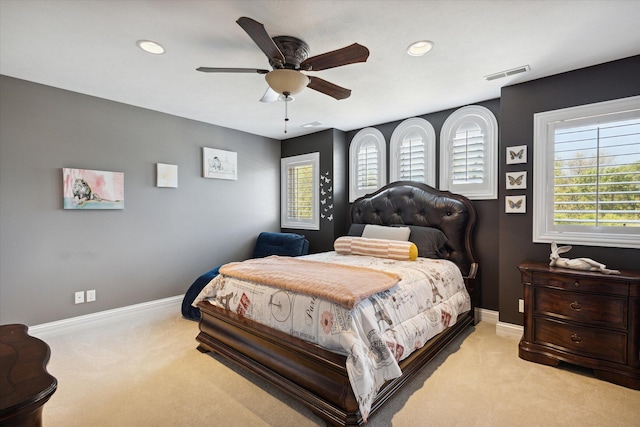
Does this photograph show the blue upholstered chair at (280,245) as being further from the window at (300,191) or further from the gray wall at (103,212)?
the window at (300,191)

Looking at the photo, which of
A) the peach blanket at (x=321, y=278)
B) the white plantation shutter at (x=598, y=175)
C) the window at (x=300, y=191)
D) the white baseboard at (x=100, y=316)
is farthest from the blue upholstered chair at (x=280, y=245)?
the white plantation shutter at (x=598, y=175)

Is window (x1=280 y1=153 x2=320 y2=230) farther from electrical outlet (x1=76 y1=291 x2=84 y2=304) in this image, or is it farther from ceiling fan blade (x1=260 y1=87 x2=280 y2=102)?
electrical outlet (x1=76 y1=291 x2=84 y2=304)

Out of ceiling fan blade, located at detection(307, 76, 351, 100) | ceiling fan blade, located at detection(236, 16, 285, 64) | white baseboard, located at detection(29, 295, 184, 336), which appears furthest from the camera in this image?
white baseboard, located at detection(29, 295, 184, 336)

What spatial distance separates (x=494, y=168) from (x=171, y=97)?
3628 mm

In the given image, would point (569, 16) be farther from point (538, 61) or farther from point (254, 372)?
point (254, 372)

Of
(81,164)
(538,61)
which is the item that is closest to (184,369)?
(81,164)

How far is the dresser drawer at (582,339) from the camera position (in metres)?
2.24

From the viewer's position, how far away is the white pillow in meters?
3.53

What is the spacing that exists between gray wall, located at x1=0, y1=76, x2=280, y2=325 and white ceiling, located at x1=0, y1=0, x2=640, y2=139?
1.22ft

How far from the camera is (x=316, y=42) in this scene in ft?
7.32

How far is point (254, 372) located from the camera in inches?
87.8

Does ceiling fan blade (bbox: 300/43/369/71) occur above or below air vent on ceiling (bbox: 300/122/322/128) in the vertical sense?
below

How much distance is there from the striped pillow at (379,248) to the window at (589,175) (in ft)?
3.83

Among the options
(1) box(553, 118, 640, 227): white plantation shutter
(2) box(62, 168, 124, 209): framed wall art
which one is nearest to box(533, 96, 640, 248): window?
(1) box(553, 118, 640, 227): white plantation shutter
